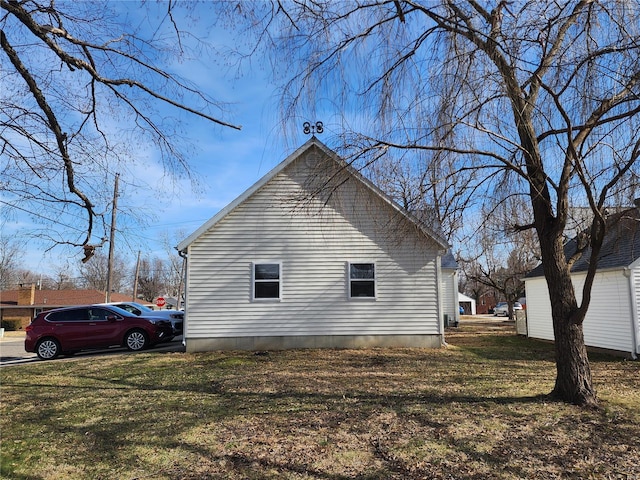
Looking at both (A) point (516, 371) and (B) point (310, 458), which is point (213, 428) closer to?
(B) point (310, 458)

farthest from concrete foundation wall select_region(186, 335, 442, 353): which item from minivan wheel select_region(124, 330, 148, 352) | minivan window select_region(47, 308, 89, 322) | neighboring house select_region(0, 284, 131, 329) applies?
neighboring house select_region(0, 284, 131, 329)

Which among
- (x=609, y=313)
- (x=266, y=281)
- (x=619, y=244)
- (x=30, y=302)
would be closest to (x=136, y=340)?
(x=266, y=281)

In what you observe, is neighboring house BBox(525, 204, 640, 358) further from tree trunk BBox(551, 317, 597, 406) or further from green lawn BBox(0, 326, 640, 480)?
tree trunk BBox(551, 317, 597, 406)

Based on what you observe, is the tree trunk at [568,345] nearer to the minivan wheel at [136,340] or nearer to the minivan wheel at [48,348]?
the minivan wheel at [136,340]

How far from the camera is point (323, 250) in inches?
519

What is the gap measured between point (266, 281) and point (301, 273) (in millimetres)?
1024

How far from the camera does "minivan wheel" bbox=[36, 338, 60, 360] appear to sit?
13.6m

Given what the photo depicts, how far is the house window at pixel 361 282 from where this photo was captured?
13.1m

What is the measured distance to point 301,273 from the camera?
13.1 meters

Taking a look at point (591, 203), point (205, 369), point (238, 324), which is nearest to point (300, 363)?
point (205, 369)

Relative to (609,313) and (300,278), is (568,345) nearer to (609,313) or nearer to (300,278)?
(300,278)

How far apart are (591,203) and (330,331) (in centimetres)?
855

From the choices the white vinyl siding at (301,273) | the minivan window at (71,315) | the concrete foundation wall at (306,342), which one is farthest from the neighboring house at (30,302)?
the white vinyl siding at (301,273)

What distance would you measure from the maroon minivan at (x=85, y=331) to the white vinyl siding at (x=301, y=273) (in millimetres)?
2567
